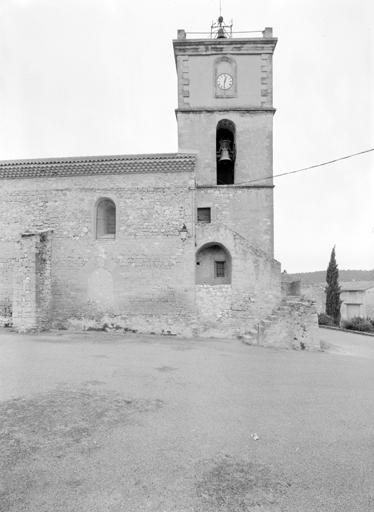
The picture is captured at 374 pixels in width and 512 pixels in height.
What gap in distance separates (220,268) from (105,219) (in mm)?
5489

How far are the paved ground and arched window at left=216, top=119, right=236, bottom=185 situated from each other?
1041 centimetres

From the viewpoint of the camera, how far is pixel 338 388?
6715mm

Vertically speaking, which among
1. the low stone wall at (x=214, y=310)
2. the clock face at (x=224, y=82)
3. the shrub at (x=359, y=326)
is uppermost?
the clock face at (x=224, y=82)

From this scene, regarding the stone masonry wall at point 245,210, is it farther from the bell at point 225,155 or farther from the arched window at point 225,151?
the arched window at point 225,151

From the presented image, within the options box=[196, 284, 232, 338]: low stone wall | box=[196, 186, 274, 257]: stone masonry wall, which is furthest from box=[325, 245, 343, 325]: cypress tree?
box=[196, 284, 232, 338]: low stone wall

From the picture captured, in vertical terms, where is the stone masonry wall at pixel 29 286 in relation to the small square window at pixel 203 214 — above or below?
below

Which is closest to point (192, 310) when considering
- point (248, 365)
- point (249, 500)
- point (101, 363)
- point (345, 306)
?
point (248, 365)

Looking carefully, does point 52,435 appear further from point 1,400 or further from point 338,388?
point 338,388

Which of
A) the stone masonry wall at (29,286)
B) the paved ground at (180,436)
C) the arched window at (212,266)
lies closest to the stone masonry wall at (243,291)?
the arched window at (212,266)

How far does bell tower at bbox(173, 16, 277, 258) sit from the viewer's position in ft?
47.0

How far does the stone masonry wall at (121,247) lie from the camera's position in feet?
39.5

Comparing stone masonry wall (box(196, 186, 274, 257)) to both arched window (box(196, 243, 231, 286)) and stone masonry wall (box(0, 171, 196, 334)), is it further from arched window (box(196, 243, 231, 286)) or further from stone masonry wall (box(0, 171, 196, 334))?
stone masonry wall (box(0, 171, 196, 334))

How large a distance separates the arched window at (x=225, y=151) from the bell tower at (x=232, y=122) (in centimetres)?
6

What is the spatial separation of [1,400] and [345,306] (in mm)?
34074
